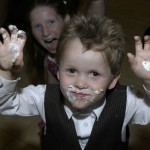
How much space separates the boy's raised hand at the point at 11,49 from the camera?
0.92m

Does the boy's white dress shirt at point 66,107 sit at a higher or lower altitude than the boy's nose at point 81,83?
lower

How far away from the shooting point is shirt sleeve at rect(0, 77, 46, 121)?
987 millimetres

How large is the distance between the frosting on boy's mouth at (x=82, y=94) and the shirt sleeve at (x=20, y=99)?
0.14m

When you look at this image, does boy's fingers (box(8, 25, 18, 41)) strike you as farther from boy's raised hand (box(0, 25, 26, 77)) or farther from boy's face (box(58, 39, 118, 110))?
boy's face (box(58, 39, 118, 110))

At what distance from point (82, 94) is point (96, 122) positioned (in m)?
0.16

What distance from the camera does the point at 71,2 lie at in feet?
5.46

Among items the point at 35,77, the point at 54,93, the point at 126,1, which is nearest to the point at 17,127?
the point at 35,77

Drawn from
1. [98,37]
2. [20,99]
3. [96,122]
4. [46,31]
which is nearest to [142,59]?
[98,37]

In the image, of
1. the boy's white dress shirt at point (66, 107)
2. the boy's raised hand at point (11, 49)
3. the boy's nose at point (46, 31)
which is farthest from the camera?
the boy's nose at point (46, 31)

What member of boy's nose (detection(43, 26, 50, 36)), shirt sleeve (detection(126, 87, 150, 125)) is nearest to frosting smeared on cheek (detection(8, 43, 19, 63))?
shirt sleeve (detection(126, 87, 150, 125))

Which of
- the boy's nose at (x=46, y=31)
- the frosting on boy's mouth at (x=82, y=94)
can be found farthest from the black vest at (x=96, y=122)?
the boy's nose at (x=46, y=31)

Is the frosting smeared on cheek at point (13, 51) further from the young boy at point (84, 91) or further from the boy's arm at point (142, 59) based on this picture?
the boy's arm at point (142, 59)

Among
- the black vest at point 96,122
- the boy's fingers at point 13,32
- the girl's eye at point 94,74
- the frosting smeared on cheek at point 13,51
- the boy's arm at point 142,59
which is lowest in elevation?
the black vest at point 96,122

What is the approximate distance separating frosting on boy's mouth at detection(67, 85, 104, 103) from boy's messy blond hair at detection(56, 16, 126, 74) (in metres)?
0.09
